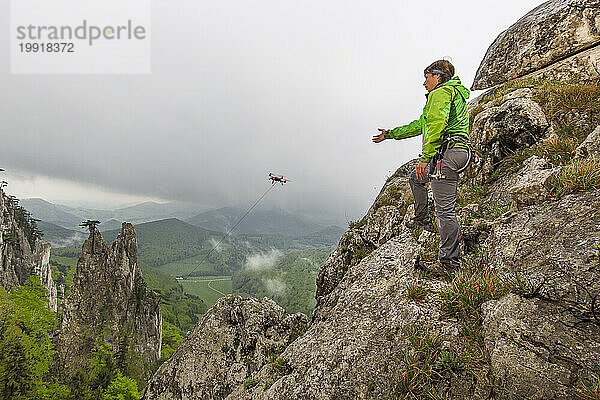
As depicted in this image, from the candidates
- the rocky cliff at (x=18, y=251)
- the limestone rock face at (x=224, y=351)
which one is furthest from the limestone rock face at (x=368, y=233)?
the rocky cliff at (x=18, y=251)

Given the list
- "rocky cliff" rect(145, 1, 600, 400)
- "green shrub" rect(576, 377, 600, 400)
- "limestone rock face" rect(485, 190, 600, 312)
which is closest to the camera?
"green shrub" rect(576, 377, 600, 400)

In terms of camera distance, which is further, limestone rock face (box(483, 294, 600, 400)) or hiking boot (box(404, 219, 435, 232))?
hiking boot (box(404, 219, 435, 232))

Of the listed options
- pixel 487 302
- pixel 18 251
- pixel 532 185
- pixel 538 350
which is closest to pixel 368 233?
pixel 532 185

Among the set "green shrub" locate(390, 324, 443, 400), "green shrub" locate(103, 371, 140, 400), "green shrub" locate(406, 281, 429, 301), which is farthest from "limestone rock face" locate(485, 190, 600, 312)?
"green shrub" locate(103, 371, 140, 400)

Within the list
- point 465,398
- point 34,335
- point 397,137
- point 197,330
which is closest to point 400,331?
point 465,398

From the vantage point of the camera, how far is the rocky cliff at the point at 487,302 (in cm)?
388

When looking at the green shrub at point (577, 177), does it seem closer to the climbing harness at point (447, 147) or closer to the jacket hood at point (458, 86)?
the climbing harness at point (447, 147)

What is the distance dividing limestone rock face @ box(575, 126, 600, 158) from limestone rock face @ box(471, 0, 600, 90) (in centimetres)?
649

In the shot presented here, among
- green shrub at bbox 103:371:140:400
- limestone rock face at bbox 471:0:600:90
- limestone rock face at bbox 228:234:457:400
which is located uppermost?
limestone rock face at bbox 471:0:600:90

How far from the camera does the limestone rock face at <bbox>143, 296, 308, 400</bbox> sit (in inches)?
390

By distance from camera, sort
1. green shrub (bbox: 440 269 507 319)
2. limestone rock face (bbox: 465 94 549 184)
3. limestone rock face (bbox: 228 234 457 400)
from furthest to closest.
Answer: limestone rock face (bbox: 465 94 549 184), limestone rock face (bbox: 228 234 457 400), green shrub (bbox: 440 269 507 319)

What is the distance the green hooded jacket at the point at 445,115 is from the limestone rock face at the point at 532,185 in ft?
8.11

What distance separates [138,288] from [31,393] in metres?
21.6

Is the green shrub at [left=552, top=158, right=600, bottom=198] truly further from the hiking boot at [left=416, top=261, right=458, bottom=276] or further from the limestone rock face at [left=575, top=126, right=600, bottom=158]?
the hiking boot at [left=416, top=261, right=458, bottom=276]
